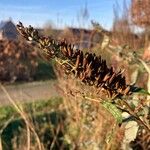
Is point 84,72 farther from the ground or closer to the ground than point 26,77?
farther from the ground

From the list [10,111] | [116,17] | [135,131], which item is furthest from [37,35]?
[10,111]

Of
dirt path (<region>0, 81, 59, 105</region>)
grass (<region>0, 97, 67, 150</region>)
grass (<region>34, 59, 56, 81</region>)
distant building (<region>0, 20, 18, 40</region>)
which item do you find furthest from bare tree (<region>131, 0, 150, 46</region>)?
grass (<region>34, 59, 56, 81</region>)

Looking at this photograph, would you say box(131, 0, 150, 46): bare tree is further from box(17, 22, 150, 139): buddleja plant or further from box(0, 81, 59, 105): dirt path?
box(0, 81, 59, 105): dirt path

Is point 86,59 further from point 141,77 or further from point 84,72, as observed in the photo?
point 141,77

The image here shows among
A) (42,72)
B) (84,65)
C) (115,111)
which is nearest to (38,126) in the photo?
(115,111)

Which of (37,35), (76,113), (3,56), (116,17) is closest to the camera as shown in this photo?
(37,35)

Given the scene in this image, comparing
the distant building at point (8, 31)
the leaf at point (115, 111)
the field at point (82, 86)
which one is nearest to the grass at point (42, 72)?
the field at point (82, 86)

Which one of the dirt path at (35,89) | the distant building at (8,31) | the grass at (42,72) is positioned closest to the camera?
the distant building at (8,31)

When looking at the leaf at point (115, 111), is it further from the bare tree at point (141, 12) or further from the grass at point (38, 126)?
the grass at point (38, 126)
